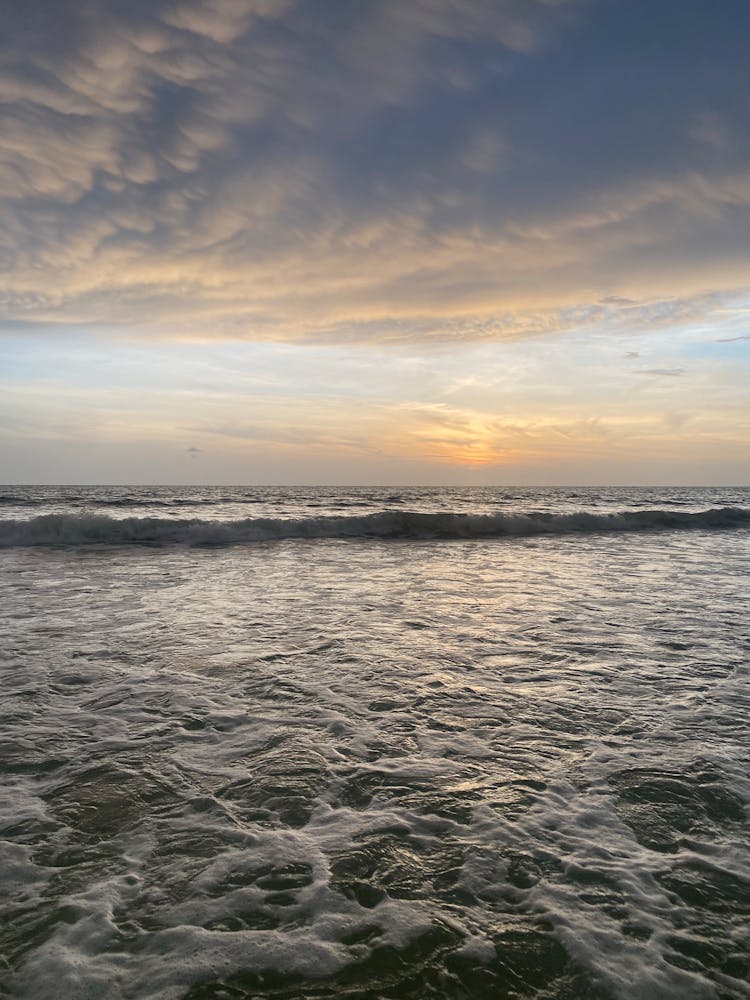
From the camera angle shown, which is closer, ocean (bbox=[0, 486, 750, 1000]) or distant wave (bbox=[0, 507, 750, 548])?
ocean (bbox=[0, 486, 750, 1000])

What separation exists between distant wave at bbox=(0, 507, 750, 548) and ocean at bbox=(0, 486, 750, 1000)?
13.7m

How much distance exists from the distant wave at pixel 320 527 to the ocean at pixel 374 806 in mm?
13668

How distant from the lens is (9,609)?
30.5 ft

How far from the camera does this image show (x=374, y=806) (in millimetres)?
3600

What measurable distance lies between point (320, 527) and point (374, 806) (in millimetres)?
22244

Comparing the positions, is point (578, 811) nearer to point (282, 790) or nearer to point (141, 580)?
point (282, 790)

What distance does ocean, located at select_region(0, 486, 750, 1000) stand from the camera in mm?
2441

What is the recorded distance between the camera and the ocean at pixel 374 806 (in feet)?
8.01

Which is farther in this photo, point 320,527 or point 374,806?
point 320,527

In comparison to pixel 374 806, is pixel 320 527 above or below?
above

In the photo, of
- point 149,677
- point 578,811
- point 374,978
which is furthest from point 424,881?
point 149,677

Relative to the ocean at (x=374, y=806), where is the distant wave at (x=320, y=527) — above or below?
above

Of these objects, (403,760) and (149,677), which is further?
(149,677)

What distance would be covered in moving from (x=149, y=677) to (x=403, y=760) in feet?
10.3
